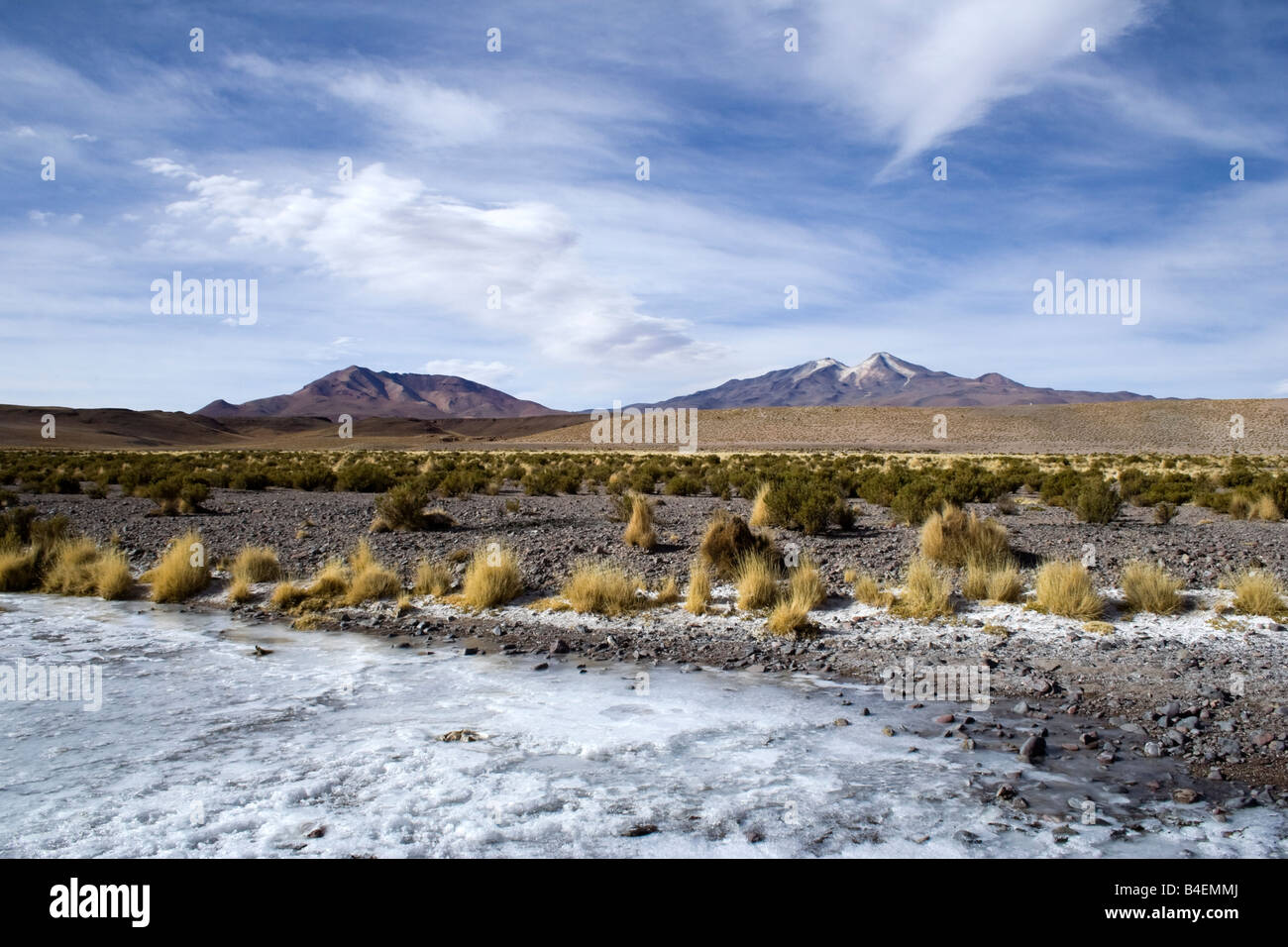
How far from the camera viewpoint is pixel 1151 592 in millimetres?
8453

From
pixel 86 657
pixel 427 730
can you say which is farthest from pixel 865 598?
pixel 86 657

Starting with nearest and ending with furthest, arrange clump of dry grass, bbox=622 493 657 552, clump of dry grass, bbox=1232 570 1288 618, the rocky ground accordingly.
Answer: the rocky ground < clump of dry grass, bbox=1232 570 1288 618 < clump of dry grass, bbox=622 493 657 552

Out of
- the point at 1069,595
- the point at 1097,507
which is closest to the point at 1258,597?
the point at 1069,595

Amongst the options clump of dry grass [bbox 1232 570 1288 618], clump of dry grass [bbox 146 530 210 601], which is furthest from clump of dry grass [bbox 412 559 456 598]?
clump of dry grass [bbox 1232 570 1288 618]

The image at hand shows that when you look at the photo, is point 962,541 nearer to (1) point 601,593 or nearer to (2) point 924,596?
(2) point 924,596

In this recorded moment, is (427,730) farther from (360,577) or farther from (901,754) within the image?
(360,577)

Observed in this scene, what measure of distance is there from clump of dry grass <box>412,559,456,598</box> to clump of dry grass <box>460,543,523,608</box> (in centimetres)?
26

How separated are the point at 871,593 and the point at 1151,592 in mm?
2863

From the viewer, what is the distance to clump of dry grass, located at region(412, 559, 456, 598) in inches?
408

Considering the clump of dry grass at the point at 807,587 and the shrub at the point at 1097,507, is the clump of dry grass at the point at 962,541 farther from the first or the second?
the shrub at the point at 1097,507
